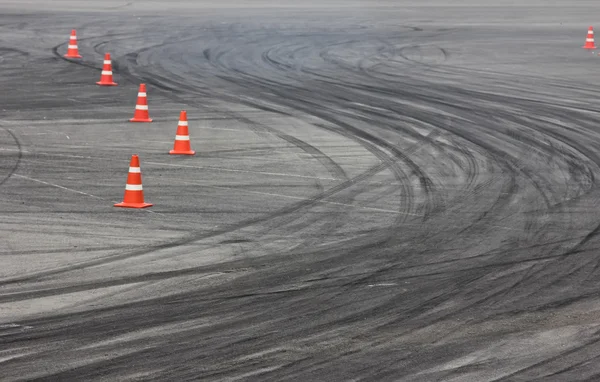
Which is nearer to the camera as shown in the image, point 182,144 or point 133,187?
point 133,187

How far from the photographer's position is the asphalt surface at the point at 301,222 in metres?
7.40

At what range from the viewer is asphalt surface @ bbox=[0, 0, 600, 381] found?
7.40 meters

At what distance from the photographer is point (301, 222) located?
11.4m

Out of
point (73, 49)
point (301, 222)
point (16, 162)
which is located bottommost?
point (73, 49)

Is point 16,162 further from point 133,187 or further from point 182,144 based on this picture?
point 133,187

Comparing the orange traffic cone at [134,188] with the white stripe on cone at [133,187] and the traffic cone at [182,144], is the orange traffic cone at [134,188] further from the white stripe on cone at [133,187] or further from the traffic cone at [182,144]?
the traffic cone at [182,144]

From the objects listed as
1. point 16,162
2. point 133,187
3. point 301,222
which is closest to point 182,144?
point 16,162

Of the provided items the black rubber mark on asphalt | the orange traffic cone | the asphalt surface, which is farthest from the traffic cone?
the orange traffic cone

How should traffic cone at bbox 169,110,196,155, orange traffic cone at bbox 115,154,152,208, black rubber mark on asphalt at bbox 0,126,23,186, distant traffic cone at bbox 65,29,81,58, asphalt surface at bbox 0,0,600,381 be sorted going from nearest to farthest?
asphalt surface at bbox 0,0,600,381 → orange traffic cone at bbox 115,154,152,208 → black rubber mark on asphalt at bbox 0,126,23,186 → traffic cone at bbox 169,110,196,155 → distant traffic cone at bbox 65,29,81,58

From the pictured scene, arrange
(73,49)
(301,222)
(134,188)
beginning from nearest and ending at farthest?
1. (301,222)
2. (134,188)
3. (73,49)

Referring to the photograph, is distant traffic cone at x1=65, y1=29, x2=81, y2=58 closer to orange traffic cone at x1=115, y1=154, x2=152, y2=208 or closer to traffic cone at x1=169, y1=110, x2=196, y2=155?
traffic cone at x1=169, y1=110, x2=196, y2=155

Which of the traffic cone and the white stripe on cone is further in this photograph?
the traffic cone

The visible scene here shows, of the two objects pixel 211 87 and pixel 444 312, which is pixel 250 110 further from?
pixel 444 312

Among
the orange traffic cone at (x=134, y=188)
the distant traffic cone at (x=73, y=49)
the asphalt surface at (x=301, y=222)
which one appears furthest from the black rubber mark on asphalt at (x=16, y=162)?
the distant traffic cone at (x=73, y=49)
